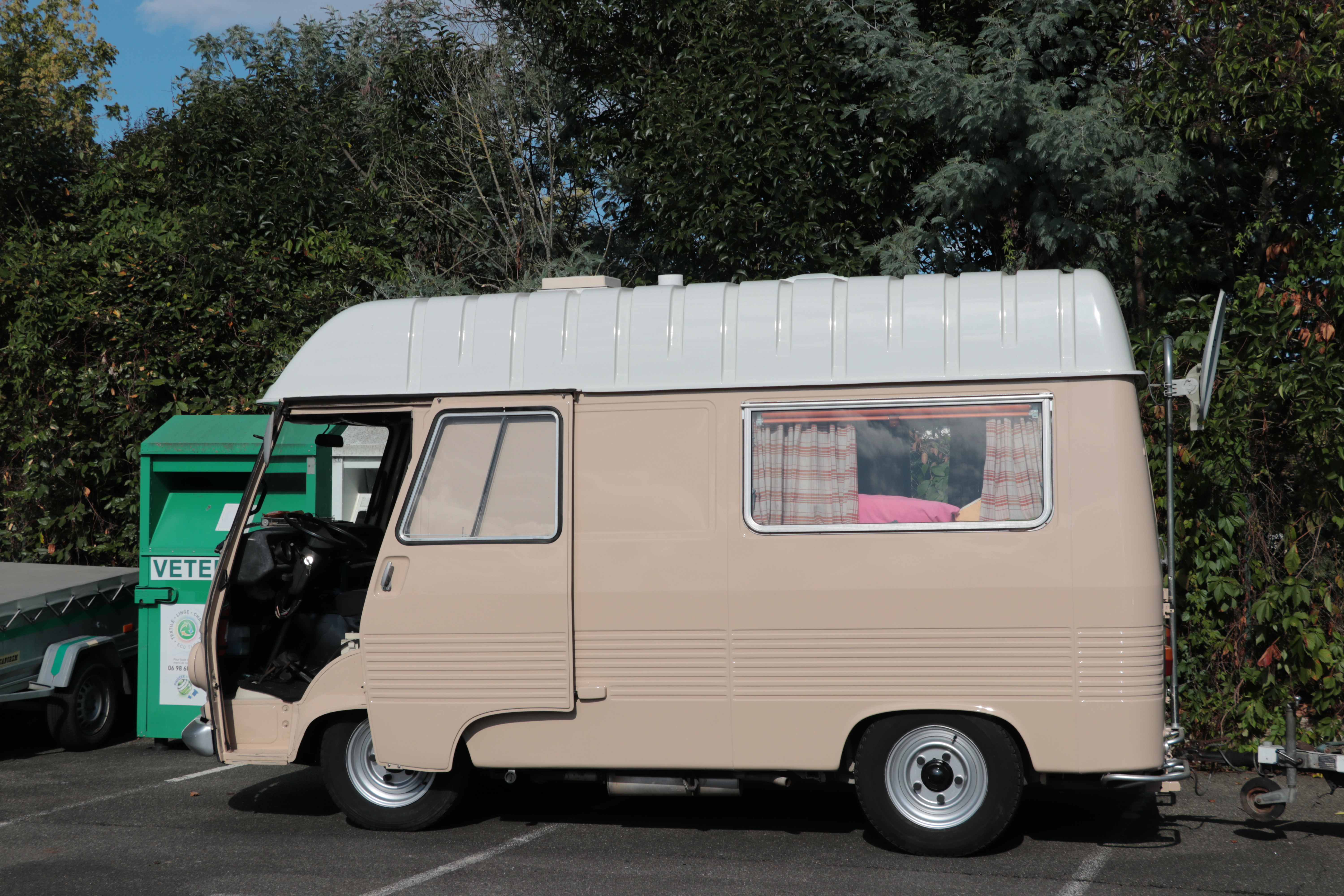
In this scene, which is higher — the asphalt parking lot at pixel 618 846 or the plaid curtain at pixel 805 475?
the plaid curtain at pixel 805 475

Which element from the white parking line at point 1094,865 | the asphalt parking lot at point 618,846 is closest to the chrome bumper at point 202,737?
the asphalt parking lot at point 618,846

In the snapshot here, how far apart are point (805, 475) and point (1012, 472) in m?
0.93

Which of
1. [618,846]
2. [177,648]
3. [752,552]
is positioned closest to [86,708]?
[177,648]

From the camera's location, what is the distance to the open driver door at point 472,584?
548cm

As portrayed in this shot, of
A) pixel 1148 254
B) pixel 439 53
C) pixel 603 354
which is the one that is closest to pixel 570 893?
pixel 603 354

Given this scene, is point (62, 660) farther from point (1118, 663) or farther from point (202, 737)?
point (1118, 663)

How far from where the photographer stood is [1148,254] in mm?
8594

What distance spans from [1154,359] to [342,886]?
5.71 m

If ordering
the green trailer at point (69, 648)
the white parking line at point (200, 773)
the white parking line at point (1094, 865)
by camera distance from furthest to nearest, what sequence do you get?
the green trailer at point (69, 648) < the white parking line at point (200, 773) < the white parking line at point (1094, 865)

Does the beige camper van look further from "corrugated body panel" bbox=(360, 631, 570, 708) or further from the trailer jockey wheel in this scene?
the trailer jockey wheel

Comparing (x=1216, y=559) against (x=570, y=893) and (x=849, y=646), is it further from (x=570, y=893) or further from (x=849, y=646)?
(x=570, y=893)

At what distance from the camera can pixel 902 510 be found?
5246 mm

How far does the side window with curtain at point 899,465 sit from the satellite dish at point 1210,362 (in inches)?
34.2

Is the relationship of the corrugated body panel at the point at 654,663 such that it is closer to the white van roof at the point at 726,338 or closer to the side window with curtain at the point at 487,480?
the side window with curtain at the point at 487,480
